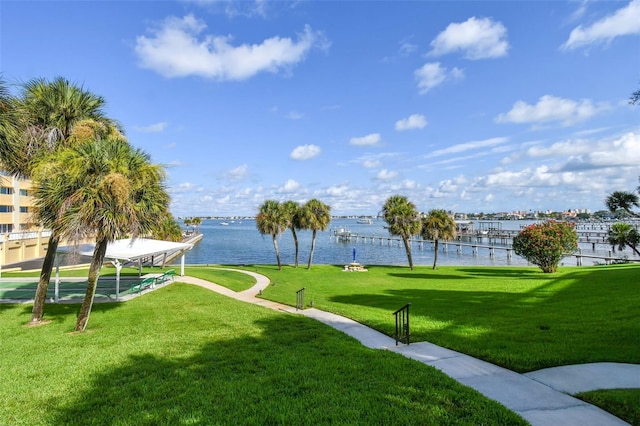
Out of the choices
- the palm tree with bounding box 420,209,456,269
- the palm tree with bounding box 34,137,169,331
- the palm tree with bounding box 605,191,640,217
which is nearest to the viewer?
the palm tree with bounding box 34,137,169,331

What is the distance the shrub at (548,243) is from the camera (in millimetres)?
28922

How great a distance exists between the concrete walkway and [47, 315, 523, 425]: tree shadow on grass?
18.4 inches

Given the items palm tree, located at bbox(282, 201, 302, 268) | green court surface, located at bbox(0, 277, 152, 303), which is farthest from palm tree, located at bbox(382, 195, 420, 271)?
green court surface, located at bbox(0, 277, 152, 303)

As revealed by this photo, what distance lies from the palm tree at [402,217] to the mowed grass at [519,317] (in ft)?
51.3

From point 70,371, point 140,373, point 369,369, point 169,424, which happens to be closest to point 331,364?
point 369,369

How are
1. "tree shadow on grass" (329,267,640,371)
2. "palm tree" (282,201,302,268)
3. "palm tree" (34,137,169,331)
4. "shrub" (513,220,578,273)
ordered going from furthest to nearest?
"palm tree" (282,201,302,268), "shrub" (513,220,578,273), "palm tree" (34,137,169,331), "tree shadow on grass" (329,267,640,371)

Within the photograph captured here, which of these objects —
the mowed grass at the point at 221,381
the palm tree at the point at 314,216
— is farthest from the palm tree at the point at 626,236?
the mowed grass at the point at 221,381

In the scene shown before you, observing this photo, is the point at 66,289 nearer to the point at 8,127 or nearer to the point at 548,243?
the point at 8,127

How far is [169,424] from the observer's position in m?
5.18

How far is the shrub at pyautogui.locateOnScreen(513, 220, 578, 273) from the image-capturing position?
1139 inches

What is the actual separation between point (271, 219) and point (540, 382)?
3419 centimetres

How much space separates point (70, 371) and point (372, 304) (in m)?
12.4

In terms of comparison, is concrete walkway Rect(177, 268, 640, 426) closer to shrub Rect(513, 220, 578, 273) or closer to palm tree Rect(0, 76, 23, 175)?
palm tree Rect(0, 76, 23, 175)

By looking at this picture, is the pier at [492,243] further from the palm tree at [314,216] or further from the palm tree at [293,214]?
the palm tree at [293,214]
